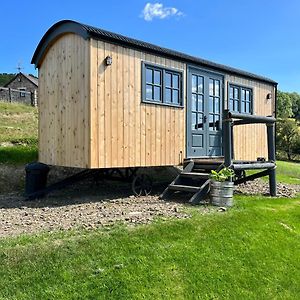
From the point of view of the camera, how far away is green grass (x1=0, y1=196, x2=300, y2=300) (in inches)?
141

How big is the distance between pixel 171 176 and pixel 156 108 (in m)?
3.69

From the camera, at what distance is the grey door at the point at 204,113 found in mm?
8438

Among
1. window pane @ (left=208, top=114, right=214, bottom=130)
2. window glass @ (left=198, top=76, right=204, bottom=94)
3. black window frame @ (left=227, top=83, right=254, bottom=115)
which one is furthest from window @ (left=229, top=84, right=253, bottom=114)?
window glass @ (left=198, top=76, right=204, bottom=94)

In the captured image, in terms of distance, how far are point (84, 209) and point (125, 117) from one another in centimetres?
202

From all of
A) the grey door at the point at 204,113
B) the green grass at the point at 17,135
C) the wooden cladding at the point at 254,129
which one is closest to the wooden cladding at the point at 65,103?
the green grass at the point at 17,135

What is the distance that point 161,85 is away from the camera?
25.2 feet

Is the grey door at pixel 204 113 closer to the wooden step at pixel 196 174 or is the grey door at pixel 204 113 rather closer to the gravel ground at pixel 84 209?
the wooden step at pixel 196 174

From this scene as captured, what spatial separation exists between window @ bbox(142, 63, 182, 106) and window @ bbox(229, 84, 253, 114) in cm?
227

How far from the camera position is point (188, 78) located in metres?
8.30

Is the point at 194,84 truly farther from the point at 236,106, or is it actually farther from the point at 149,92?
the point at 236,106

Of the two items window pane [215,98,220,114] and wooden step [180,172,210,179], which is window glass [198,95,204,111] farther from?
wooden step [180,172,210,179]

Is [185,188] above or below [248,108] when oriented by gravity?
below

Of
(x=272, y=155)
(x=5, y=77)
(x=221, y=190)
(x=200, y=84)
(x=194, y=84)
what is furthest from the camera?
(x=5, y=77)

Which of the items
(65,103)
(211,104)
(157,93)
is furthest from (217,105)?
(65,103)
